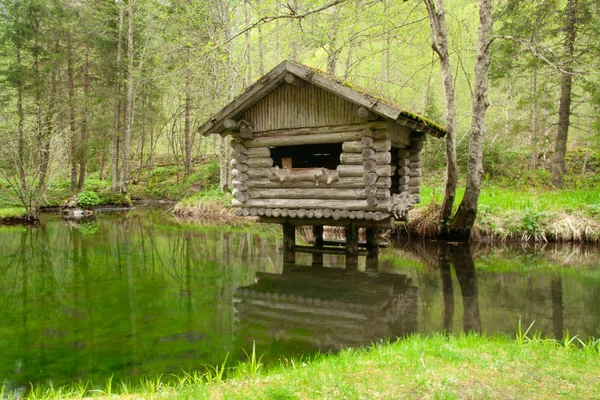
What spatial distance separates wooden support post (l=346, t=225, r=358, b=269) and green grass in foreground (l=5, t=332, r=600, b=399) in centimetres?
559

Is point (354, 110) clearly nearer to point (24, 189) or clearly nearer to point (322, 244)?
point (322, 244)

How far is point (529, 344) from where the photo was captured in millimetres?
5059

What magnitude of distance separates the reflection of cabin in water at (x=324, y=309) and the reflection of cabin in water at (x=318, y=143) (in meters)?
1.31

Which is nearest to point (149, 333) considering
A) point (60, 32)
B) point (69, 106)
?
point (69, 106)

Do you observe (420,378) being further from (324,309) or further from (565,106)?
(565,106)

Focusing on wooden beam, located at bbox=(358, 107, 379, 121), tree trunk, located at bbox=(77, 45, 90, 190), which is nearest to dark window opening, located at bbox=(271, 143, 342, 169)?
wooden beam, located at bbox=(358, 107, 379, 121)

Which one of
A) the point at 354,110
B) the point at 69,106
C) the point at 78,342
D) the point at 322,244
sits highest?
the point at 69,106

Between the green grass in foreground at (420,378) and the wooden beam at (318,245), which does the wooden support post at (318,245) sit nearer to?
the wooden beam at (318,245)

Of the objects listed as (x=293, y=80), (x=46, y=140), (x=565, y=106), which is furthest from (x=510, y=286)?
(x=46, y=140)

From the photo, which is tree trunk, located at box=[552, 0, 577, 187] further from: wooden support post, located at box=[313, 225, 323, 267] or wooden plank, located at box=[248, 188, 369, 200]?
wooden plank, located at box=[248, 188, 369, 200]

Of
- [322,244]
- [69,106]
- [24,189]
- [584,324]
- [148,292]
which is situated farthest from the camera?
[69,106]

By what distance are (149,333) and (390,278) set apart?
18.1 feet

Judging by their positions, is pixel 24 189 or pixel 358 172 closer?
pixel 358 172

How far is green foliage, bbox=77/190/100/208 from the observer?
2405 cm
